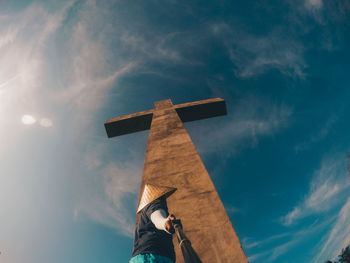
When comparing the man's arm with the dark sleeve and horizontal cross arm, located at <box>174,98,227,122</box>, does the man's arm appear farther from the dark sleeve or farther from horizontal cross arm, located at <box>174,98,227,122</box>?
horizontal cross arm, located at <box>174,98,227,122</box>

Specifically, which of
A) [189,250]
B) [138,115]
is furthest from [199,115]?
[189,250]

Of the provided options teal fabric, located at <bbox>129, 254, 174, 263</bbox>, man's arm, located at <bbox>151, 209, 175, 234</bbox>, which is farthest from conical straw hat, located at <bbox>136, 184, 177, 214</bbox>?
teal fabric, located at <bbox>129, 254, 174, 263</bbox>

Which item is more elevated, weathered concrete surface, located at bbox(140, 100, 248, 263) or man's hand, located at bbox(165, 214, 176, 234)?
weathered concrete surface, located at bbox(140, 100, 248, 263)

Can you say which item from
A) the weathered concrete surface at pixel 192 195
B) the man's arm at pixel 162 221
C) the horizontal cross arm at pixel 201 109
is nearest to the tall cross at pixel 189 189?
the weathered concrete surface at pixel 192 195

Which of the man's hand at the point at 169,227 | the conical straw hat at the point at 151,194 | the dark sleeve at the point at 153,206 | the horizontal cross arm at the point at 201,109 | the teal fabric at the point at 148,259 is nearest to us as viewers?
the man's hand at the point at 169,227

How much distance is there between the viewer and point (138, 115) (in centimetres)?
628

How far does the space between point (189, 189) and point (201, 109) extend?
398 centimetres

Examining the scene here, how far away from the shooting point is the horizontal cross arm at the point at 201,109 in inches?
252

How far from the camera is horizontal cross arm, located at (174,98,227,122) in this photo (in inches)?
252

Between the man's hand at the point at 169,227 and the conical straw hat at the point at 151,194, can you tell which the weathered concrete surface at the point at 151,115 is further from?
the man's hand at the point at 169,227

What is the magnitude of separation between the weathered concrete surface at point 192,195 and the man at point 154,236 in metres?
0.90

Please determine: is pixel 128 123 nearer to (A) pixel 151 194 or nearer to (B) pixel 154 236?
(A) pixel 151 194

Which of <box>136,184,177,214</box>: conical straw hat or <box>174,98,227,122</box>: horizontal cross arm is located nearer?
<box>136,184,177,214</box>: conical straw hat

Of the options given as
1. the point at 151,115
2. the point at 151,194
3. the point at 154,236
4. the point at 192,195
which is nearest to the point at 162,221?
the point at 154,236
